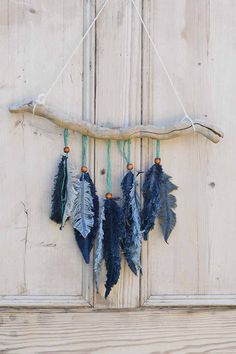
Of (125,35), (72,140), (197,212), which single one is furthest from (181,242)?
(125,35)

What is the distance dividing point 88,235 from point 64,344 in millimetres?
213

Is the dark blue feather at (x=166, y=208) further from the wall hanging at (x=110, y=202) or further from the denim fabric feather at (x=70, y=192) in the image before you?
the denim fabric feather at (x=70, y=192)

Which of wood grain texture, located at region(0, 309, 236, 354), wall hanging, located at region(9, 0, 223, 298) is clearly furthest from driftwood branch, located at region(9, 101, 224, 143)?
wood grain texture, located at region(0, 309, 236, 354)

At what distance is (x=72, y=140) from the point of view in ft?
4.42

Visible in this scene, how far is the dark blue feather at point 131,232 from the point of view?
1319mm

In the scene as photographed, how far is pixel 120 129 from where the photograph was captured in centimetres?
133

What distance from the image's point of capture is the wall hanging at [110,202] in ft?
4.31

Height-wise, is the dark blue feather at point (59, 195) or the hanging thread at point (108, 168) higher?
the hanging thread at point (108, 168)

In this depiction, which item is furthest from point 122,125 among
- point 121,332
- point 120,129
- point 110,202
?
point 121,332

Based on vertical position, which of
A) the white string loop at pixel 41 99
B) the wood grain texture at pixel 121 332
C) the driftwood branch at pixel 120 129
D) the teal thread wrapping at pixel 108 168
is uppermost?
the white string loop at pixel 41 99

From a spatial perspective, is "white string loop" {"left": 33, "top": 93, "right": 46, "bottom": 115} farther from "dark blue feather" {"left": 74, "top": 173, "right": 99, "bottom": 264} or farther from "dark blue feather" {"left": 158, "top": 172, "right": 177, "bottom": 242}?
"dark blue feather" {"left": 158, "top": 172, "right": 177, "bottom": 242}

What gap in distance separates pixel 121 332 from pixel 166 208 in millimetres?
251

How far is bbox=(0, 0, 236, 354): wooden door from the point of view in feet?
4.37

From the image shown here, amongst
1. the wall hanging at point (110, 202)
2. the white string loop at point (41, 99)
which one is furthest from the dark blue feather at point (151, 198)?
the white string loop at point (41, 99)
